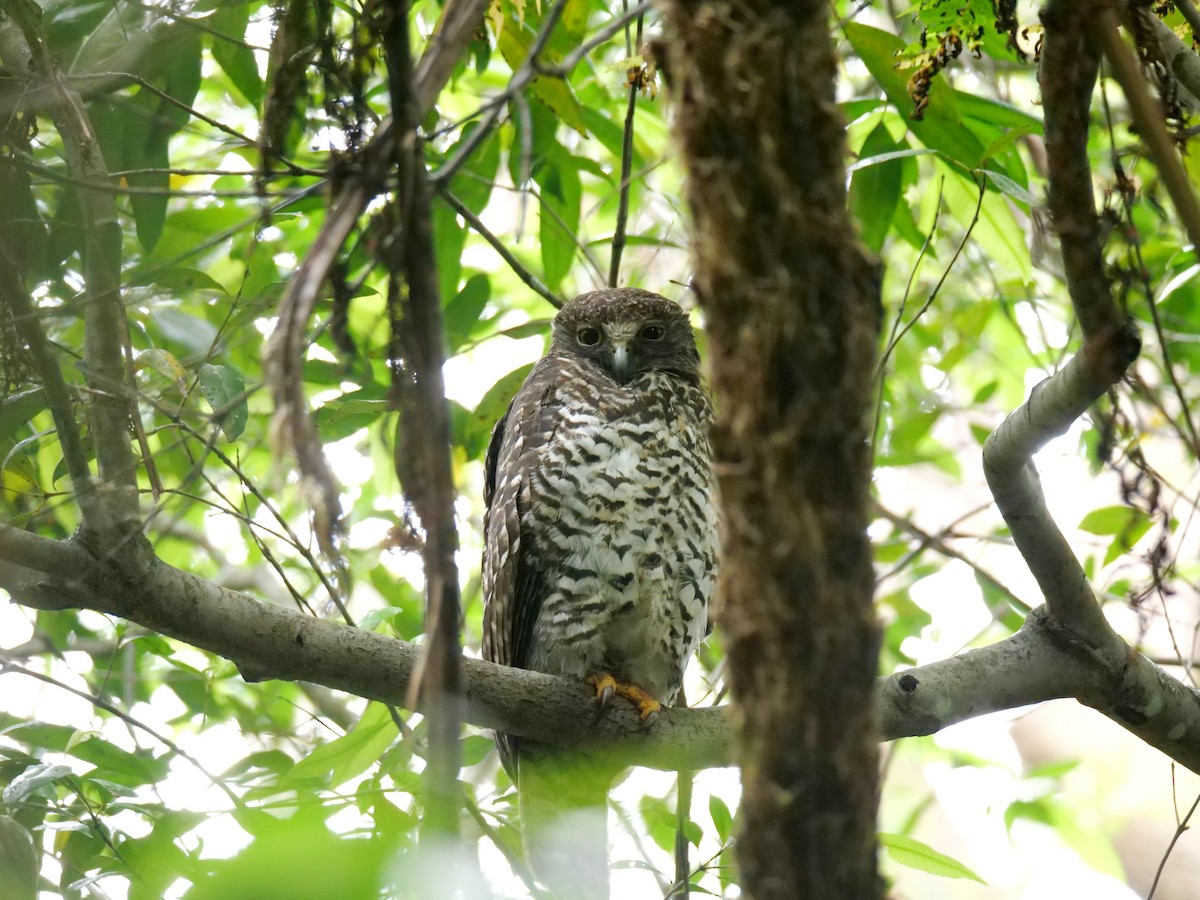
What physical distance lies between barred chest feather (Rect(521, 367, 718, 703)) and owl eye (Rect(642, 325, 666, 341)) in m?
0.51

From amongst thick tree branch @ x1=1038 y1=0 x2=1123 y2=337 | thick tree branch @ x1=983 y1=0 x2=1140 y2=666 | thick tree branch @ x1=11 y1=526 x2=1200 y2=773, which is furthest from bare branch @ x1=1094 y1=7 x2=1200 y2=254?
thick tree branch @ x1=11 y1=526 x2=1200 y2=773

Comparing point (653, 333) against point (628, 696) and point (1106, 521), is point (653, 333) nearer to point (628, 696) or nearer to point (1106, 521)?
point (628, 696)

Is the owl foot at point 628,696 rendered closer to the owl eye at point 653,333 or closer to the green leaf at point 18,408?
the owl eye at point 653,333

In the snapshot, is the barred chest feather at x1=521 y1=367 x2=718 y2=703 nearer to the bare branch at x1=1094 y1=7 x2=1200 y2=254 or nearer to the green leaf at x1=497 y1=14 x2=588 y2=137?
the green leaf at x1=497 y1=14 x2=588 y2=137

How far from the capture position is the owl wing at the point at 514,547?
3549 mm

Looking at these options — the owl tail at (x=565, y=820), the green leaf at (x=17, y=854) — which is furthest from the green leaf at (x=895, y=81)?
the green leaf at (x=17, y=854)

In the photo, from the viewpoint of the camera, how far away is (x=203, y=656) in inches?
172

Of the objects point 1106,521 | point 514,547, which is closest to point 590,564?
point 514,547

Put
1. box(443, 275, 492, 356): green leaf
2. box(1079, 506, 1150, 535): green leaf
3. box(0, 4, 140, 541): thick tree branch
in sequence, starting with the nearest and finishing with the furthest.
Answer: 1. box(0, 4, 140, 541): thick tree branch
2. box(1079, 506, 1150, 535): green leaf
3. box(443, 275, 492, 356): green leaf

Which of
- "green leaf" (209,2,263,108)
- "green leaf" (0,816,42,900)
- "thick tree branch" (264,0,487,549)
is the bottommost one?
"green leaf" (0,816,42,900)

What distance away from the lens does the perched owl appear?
11.3 feet

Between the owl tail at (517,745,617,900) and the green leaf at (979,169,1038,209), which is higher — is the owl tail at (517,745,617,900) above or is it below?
below

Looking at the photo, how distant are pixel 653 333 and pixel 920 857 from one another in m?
1.96

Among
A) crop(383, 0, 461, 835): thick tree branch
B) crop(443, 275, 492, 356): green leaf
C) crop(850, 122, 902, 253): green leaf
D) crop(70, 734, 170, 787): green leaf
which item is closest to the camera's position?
crop(383, 0, 461, 835): thick tree branch
